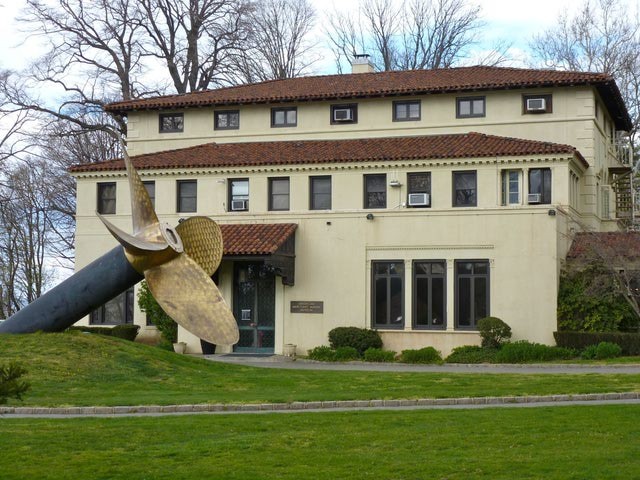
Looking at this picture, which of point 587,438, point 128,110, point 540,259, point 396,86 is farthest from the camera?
point 128,110

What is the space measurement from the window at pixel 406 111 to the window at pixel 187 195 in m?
7.92

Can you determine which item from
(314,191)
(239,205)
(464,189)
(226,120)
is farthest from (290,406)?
(226,120)

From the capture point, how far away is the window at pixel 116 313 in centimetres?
4144

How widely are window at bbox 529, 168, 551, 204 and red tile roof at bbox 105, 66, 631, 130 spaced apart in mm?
4277

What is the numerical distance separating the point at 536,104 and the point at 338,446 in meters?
26.9

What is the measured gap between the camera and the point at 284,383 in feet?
83.6

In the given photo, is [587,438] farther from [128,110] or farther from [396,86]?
[128,110]

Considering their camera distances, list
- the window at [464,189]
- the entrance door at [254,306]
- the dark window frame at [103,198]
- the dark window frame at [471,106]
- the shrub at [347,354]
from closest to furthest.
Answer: the shrub at [347,354] < the window at [464,189] < the entrance door at [254,306] < the dark window frame at [471,106] < the dark window frame at [103,198]

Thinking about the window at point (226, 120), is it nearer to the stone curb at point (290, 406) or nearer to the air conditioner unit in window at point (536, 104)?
the air conditioner unit in window at point (536, 104)

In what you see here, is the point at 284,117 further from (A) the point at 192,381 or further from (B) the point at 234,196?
(A) the point at 192,381

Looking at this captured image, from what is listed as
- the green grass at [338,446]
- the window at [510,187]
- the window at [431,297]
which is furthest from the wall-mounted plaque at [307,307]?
the green grass at [338,446]

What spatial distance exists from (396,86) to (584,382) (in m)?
19.3

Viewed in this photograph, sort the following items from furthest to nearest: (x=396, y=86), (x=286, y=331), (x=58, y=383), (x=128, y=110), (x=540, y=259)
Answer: (x=128, y=110)
(x=396, y=86)
(x=286, y=331)
(x=540, y=259)
(x=58, y=383)

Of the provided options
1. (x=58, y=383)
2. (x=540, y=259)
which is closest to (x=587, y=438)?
(x=58, y=383)
